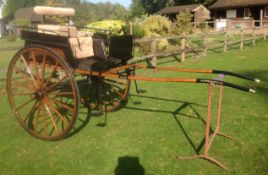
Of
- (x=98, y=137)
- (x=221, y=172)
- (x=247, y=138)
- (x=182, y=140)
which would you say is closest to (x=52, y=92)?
(x=98, y=137)

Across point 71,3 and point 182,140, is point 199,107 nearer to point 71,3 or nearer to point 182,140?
point 182,140

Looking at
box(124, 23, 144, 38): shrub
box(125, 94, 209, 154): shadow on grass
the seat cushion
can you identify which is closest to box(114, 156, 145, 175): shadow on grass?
box(125, 94, 209, 154): shadow on grass

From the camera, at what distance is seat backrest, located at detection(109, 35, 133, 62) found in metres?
5.24

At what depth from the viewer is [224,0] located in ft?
130

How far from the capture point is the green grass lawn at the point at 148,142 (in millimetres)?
4004

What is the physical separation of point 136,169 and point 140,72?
6.59 metres

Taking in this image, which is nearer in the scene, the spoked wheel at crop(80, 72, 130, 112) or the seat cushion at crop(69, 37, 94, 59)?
the seat cushion at crop(69, 37, 94, 59)

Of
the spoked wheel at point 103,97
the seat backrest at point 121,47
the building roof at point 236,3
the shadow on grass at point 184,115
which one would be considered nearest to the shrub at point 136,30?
the shadow on grass at point 184,115

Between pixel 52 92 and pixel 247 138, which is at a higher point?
pixel 52 92

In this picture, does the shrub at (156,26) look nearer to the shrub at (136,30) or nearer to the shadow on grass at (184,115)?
the shrub at (136,30)

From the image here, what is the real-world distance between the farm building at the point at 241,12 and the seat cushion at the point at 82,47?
3127 cm

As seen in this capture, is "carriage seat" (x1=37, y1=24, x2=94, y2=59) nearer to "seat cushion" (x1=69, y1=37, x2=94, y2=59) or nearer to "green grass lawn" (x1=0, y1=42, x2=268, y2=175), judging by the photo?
"seat cushion" (x1=69, y1=37, x2=94, y2=59)

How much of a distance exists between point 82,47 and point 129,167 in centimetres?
270

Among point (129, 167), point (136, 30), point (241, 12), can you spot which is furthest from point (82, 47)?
point (241, 12)
